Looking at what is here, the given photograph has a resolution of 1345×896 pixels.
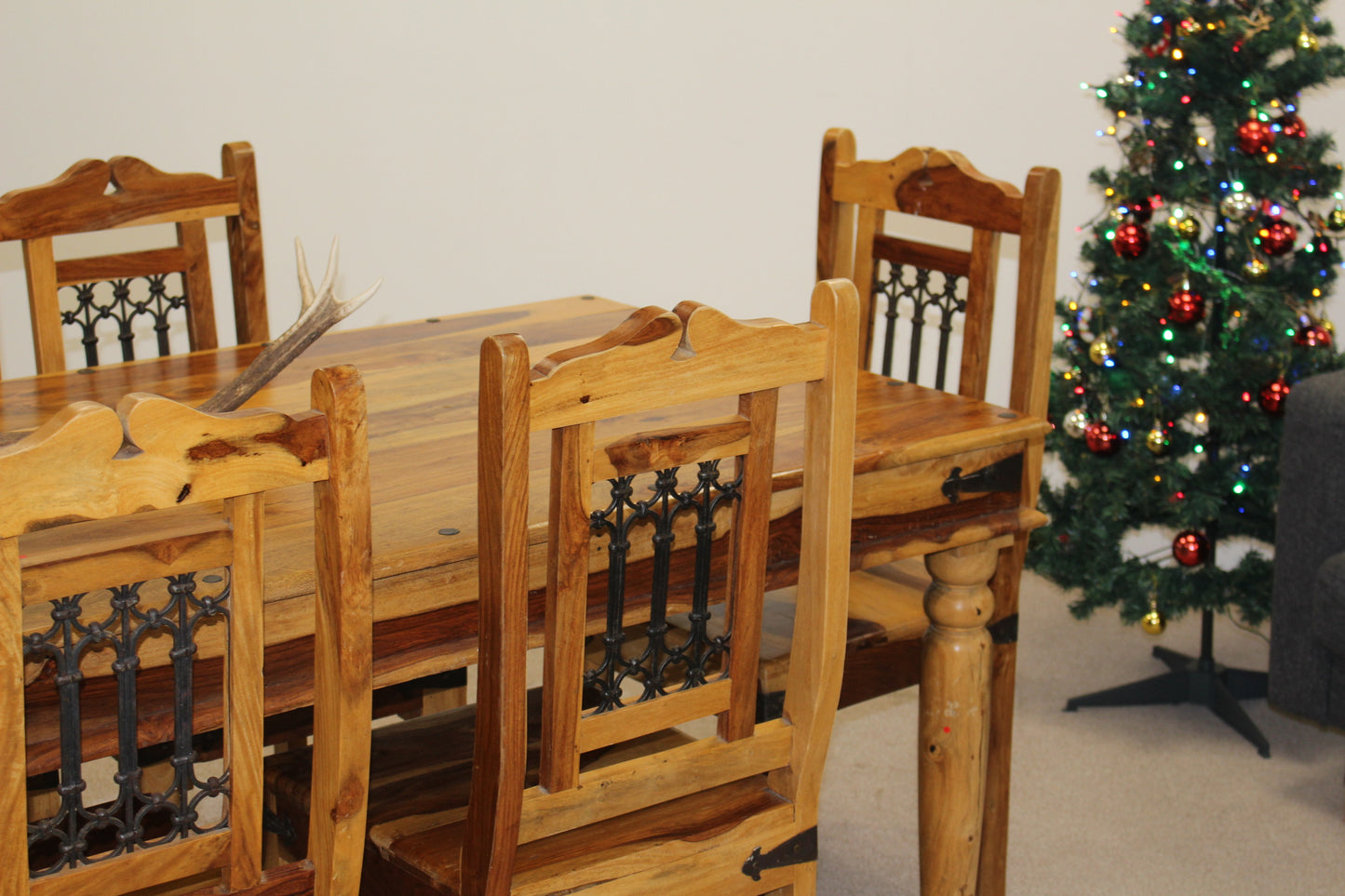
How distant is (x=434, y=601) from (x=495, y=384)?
0.33 m

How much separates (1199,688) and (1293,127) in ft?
3.61

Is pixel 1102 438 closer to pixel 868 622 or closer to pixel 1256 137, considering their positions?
pixel 1256 137

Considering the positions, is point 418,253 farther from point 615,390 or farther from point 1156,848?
point 615,390

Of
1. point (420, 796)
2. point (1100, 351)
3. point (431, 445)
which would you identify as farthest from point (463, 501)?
point (1100, 351)

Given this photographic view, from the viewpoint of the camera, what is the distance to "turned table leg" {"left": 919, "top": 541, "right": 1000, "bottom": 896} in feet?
6.40

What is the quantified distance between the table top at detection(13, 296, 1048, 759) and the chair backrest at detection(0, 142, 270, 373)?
169 millimetres

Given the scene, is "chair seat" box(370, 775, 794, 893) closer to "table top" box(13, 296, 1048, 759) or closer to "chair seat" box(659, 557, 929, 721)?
"table top" box(13, 296, 1048, 759)

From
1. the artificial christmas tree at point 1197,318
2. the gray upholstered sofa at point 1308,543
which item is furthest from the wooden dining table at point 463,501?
the artificial christmas tree at point 1197,318

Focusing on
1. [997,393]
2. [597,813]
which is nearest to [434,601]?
[597,813]

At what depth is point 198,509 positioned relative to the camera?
153cm

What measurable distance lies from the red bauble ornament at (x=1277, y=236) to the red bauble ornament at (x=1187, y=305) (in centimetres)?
15

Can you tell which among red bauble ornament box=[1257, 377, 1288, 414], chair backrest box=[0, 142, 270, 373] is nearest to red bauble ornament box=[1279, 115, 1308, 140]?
red bauble ornament box=[1257, 377, 1288, 414]

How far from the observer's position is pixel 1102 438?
307 centimetres

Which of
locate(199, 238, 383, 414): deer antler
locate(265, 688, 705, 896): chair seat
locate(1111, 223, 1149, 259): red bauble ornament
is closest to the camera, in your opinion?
locate(265, 688, 705, 896): chair seat
